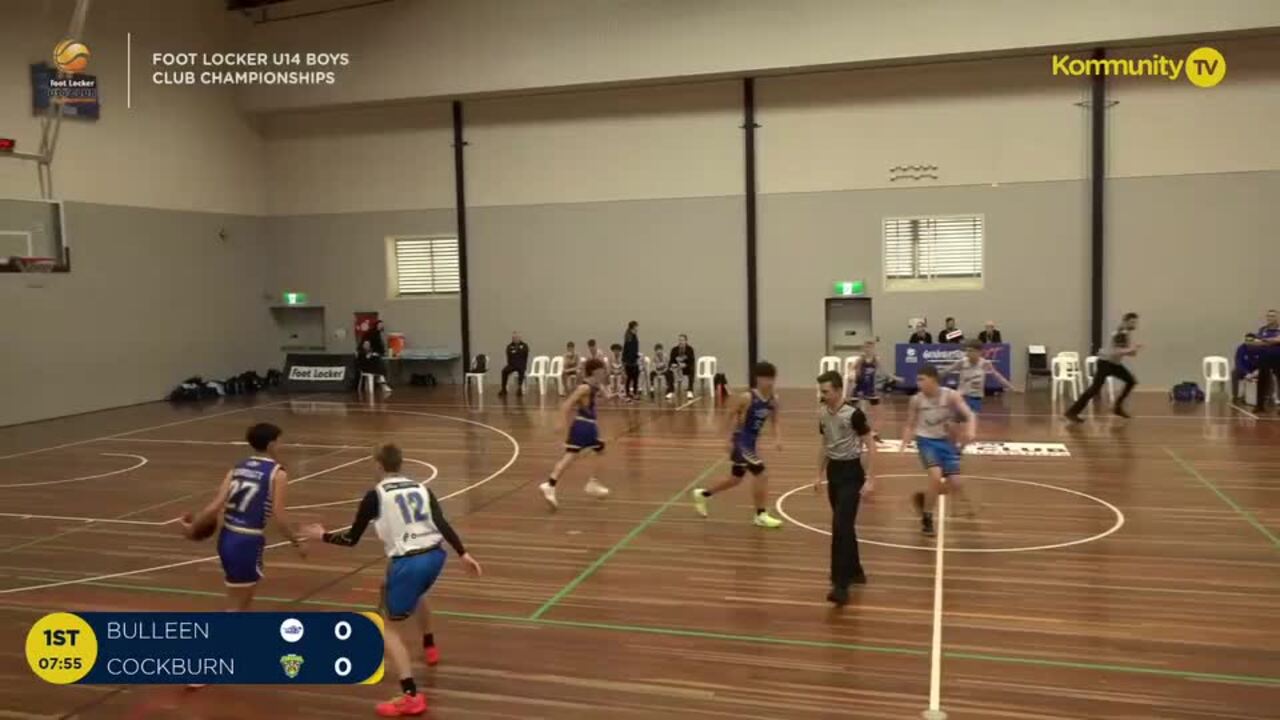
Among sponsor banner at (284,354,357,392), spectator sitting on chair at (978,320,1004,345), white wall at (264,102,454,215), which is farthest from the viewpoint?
white wall at (264,102,454,215)

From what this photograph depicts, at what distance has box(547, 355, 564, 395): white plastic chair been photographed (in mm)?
26375

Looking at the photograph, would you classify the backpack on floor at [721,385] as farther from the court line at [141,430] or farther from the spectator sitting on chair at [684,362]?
the court line at [141,430]

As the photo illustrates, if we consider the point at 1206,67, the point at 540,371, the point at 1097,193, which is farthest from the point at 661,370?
the point at 1206,67

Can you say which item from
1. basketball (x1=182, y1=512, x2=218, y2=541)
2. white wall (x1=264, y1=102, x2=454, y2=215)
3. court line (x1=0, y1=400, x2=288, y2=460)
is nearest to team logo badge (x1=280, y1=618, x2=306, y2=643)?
basketball (x1=182, y1=512, x2=218, y2=541)

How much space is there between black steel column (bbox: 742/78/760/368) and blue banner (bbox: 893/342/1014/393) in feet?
12.7

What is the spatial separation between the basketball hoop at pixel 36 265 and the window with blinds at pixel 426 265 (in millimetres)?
10275

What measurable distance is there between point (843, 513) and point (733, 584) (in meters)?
1.33

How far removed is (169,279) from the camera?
26.1 m

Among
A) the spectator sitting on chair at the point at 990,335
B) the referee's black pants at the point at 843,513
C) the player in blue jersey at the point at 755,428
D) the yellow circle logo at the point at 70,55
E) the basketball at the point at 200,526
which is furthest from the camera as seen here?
the spectator sitting on chair at the point at 990,335

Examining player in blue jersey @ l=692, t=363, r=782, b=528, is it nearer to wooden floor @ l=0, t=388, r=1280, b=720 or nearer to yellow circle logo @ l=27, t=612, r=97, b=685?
wooden floor @ l=0, t=388, r=1280, b=720

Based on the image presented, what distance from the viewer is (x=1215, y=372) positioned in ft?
72.1

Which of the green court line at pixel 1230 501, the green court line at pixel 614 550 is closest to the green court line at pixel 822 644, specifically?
the green court line at pixel 614 550

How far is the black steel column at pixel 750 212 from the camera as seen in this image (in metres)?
25.3

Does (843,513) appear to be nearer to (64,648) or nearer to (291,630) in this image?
(291,630)
